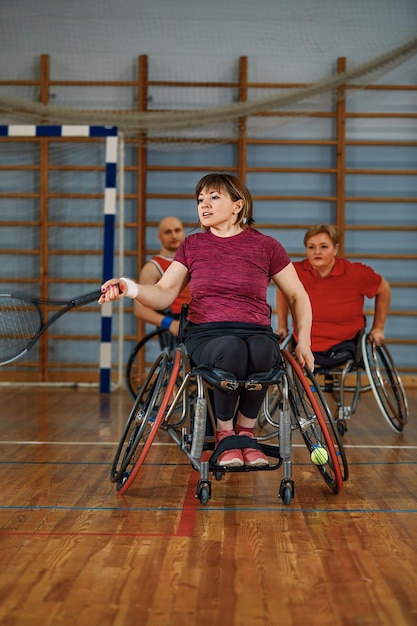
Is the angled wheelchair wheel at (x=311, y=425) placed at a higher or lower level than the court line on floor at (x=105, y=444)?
higher

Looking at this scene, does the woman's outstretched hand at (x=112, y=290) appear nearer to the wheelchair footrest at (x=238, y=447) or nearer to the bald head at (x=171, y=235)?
the wheelchair footrest at (x=238, y=447)

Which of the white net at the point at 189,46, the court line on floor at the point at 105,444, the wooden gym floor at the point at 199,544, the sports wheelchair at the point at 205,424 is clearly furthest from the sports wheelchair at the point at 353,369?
the white net at the point at 189,46

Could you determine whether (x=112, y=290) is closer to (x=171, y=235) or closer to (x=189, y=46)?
(x=171, y=235)

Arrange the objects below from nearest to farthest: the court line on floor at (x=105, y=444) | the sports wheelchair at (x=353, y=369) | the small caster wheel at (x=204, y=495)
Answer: the small caster wheel at (x=204, y=495), the court line on floor at (x=105, y=444), the sports wheelchair at (x=353, y=369)

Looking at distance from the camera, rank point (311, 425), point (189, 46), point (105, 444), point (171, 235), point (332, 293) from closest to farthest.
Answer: point (311, 425) → point (105, 444) → point (332, 293) → point (171, 235) → point (189, 46)

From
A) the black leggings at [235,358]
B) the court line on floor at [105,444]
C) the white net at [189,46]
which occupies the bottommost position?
the court line on floor at [105,444]

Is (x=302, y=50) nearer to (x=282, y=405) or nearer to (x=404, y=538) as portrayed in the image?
(x=282, y=405)

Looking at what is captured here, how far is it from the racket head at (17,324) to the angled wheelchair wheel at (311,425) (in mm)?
971

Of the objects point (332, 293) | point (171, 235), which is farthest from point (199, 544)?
point (171, 235)

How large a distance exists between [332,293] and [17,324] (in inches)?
58.8

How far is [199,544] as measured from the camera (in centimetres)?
235

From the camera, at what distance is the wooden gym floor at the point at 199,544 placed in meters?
1.85

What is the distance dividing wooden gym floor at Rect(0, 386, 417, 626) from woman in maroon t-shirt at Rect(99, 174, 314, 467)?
0.91 ft

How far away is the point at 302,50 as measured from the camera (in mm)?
6934
